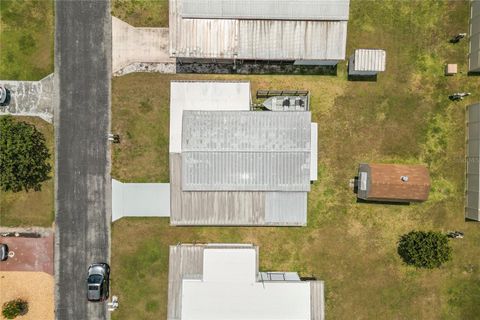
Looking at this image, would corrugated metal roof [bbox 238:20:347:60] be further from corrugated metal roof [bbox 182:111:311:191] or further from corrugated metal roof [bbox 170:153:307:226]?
corrugated metal roof [bbox 170:153:307:226]

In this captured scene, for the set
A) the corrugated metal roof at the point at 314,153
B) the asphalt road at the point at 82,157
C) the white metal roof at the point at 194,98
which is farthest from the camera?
the asphalt road at the point at 82,157

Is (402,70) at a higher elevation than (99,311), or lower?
higher

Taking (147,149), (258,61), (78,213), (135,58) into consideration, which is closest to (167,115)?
(147,149)

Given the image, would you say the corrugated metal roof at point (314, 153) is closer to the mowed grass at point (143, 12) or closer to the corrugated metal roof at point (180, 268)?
the corrugated metal roof at point (180, 268)

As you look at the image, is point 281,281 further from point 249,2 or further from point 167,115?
point 249,2

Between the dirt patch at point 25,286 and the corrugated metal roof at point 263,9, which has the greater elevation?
the corrugated metal roof at point 263,9

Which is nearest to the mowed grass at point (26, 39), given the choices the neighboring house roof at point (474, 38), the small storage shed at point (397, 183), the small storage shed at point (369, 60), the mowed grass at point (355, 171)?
the mowed grass at point (355, 171)
